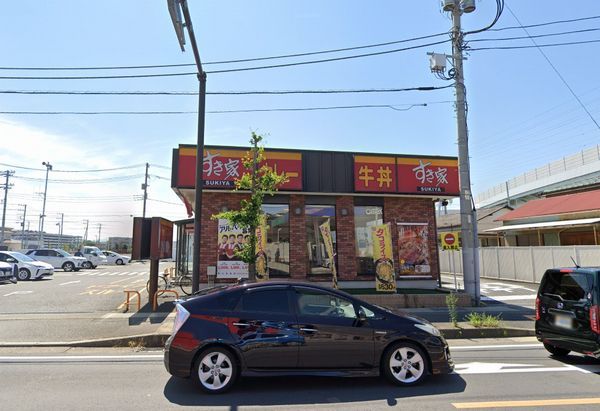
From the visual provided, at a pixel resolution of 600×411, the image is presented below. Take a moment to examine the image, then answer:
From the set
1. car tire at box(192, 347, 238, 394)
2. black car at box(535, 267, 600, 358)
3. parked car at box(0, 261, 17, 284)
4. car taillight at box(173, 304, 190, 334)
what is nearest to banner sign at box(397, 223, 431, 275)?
A: black car at box(535, 267, 600, 358)

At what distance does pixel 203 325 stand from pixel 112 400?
137 cm

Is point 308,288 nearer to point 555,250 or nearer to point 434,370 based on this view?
point 434,370

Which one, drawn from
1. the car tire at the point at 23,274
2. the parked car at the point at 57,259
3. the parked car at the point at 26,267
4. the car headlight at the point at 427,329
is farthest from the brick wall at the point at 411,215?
the parked car at the point at 57,259

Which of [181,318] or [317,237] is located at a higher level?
[317,237]

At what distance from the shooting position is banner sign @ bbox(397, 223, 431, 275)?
15703mm

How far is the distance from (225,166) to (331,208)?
4.27 metres

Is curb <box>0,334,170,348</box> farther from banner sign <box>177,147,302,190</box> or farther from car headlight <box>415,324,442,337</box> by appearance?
banner sign <box>177,147,302,190</box>

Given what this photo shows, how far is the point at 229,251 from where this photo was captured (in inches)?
571

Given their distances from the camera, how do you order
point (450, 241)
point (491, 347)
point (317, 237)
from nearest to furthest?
point (491, 347) < point (450, 241) < point (317, 237)

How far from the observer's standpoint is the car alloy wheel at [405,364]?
555 centimetres

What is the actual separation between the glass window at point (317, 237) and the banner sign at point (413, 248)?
271 cm

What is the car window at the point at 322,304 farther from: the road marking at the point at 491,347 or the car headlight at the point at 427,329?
the road marking at the point at 491,347

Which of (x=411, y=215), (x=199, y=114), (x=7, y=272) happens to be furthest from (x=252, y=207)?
(x=7, y=272)

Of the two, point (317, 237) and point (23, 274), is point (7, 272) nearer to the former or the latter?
point (23, 274)
